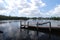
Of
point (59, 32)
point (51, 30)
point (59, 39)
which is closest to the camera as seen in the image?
point (59, 39)

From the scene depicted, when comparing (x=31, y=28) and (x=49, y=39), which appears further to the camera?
(x=31, y=28)

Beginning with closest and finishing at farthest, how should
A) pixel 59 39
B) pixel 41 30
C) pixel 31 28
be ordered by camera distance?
1. pixel 59 39
2. pixel 41 30
3. pixel 31 28

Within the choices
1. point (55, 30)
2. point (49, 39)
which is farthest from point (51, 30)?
point (49, 39)

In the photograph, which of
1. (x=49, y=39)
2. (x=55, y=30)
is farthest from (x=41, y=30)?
(x=49, y=39)

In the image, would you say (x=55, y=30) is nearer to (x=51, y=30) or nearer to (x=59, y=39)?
(x=51, y=30)

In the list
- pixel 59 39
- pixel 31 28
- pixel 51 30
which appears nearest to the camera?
pixel 59 39

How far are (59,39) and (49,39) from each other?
67.0 inches

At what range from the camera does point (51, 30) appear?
2728cm

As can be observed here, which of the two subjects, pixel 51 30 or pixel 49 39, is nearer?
pixel 49 39

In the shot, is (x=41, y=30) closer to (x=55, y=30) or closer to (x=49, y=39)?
(x=55, y=30)

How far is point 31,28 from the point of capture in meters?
34.1

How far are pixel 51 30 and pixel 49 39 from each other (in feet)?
25.3

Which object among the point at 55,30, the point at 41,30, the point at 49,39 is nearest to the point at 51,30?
the point at 55,30

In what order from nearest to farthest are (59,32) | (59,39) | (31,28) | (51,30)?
(59,39) < (59,32) < (51,30) < (31,28)
